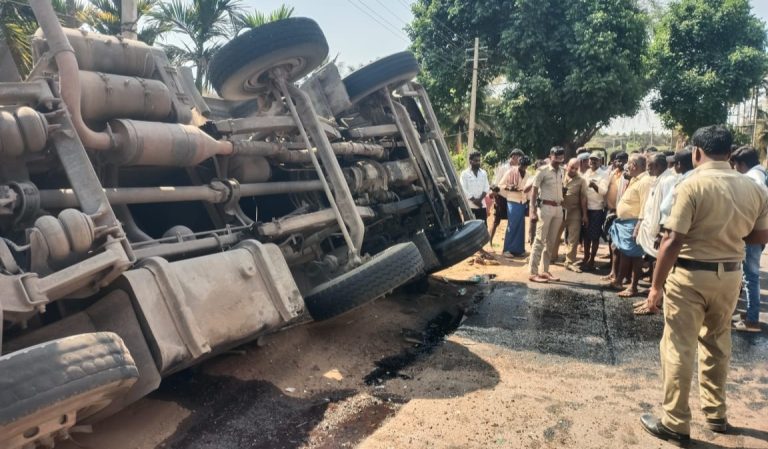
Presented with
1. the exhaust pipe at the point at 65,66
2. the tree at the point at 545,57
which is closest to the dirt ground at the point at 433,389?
the exhaust pipe at the point at 65,66

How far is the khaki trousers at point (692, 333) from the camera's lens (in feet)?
10.3

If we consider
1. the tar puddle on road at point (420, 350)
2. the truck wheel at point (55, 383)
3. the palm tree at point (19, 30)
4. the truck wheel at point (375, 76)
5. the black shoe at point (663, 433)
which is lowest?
the black shoe at point (663, 433)

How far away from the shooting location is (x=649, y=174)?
20.3 feet

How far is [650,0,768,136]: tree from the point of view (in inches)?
787

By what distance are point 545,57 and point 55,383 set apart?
18.1 meters

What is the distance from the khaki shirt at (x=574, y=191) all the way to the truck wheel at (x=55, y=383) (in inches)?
253

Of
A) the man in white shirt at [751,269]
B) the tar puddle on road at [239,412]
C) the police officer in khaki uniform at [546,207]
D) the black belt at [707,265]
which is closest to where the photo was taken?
the tar puddle on road at [239,412]

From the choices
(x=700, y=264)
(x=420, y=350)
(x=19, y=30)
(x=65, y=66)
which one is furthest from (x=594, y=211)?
(x=19, y=30)

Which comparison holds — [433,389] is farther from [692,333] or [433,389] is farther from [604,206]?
[604,206]

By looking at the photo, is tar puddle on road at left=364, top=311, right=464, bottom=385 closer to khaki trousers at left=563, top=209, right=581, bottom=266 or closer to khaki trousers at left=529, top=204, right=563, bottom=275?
khaki trousers at left=529, top=204, right=563, bottom=275

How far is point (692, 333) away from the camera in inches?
126

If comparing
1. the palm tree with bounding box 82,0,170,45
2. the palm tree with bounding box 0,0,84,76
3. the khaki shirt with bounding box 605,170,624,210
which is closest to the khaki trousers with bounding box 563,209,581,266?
the khaki shirt with bounding box 605,170,624,210

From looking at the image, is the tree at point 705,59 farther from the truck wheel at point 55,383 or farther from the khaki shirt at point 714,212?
the truck wheel at point 55,383

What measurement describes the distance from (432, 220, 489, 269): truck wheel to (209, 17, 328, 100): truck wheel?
80.7 inches
